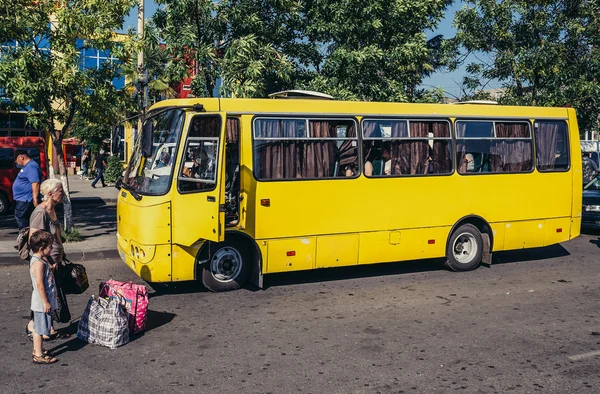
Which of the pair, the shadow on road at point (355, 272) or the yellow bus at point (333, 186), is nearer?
the yellow bus at point (333, 186)

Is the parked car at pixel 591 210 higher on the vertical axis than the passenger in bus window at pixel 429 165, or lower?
lower

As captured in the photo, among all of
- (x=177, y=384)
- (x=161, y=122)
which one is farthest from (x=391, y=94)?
(x=177, y=384)

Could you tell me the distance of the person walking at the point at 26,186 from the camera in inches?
472

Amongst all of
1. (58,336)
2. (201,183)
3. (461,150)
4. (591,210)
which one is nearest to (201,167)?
(201,183)

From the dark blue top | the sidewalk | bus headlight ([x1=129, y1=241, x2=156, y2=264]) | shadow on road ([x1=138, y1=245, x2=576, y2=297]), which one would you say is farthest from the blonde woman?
the dark blue top

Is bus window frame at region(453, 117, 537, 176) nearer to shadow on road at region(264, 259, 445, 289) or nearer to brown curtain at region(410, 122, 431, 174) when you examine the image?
brown curtain at region(410, 122, 431, 174)

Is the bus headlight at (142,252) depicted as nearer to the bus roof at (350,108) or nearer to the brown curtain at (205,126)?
the brown curtain at (205,126)

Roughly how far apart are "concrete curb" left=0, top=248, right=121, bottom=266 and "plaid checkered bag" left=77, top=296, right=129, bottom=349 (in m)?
5.24

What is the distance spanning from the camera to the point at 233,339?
7.36m

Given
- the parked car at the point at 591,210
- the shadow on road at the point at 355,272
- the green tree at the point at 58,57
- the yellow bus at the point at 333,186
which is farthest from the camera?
the parked car at the point at 591,210

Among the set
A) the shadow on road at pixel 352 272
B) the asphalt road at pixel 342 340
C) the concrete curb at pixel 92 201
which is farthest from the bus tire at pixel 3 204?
the shadow on road at pixel 352 272

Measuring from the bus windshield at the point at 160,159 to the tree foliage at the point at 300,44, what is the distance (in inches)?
183

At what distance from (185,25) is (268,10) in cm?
226

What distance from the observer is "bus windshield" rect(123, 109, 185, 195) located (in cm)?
899
